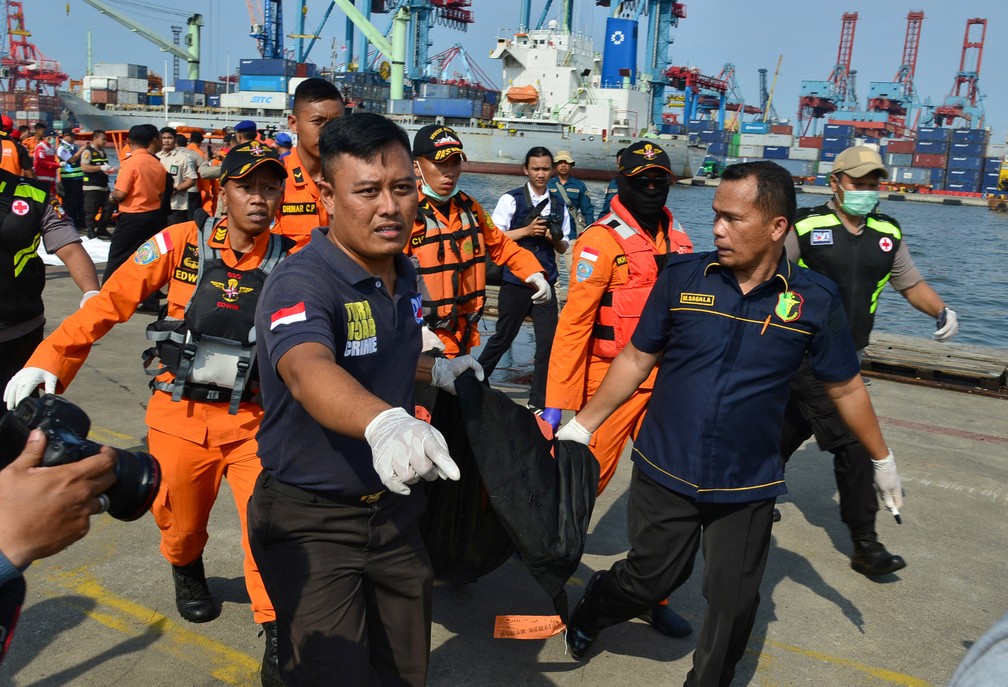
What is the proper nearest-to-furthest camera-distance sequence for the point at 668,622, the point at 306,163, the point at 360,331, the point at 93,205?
the point at 360,331 < the point at 668,622 < the point at 306,163 < the point at 93,205

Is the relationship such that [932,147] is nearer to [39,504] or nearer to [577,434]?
[577,434]

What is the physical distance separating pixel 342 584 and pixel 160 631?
1.81 meters

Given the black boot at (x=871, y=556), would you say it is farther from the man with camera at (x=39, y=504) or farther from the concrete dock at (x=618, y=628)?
the man with camera at (x=39, y=504)

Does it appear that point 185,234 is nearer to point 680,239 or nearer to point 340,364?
point 340,364

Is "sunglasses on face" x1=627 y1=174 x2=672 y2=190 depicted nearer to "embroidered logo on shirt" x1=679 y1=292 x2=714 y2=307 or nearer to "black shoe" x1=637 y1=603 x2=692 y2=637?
"embroidered logo on shirt" x1=679 y1=292 x2=714 y2=307

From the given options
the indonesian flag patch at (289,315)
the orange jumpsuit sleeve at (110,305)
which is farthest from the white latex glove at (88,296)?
the indonesian flag patch at (289,315)

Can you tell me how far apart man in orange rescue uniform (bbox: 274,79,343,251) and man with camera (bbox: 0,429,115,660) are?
2.91 m

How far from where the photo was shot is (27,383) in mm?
3260

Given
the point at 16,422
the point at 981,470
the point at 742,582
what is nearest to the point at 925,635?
the point at 742,582

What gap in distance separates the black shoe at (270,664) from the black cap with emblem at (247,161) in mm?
1827

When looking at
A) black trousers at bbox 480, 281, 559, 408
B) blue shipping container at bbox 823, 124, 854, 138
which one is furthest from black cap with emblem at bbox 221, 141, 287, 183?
blue shipping container at bbox 823, 124, 854, 138

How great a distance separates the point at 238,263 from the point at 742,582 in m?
2.39

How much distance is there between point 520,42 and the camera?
235 feet

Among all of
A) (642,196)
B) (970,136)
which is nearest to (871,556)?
(642,196)
